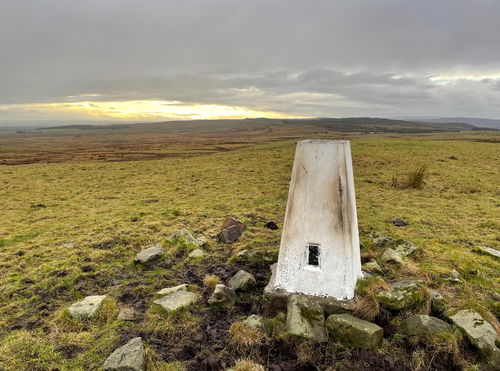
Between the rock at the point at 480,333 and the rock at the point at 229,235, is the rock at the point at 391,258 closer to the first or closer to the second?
the rock at the point at 480,333

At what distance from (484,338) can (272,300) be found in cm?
352

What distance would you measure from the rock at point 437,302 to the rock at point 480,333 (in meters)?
0.51

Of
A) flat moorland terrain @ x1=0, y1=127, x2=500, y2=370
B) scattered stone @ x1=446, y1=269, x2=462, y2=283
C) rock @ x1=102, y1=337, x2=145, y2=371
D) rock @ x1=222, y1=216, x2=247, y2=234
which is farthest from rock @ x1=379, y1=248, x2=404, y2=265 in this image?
rock @ x1=102, y1=337, x2=145, y2=371

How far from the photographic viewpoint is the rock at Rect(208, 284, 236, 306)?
21.4ft

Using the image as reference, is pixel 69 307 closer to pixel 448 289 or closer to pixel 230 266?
pixel 230 266

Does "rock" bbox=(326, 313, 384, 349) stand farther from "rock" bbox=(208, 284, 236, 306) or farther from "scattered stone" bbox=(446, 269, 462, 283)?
"scattered stone" bbox=(446, 269, 462, 283)

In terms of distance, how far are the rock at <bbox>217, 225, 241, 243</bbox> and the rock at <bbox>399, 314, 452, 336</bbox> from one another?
5942 mm

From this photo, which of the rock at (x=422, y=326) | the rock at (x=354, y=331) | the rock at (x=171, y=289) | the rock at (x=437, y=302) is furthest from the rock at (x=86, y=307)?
the rock at (x=437, y=302)

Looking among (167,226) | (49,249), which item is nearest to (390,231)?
(167,226)

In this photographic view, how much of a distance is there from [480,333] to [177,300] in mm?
5609

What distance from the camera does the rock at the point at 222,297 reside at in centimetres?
653

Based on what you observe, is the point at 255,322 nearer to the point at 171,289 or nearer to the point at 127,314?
the point at 171,289

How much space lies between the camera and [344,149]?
18.9ft

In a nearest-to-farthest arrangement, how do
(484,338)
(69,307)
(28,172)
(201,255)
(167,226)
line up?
(484,338) < (69,307) < (201,255) < (167,226) < (28,172)
